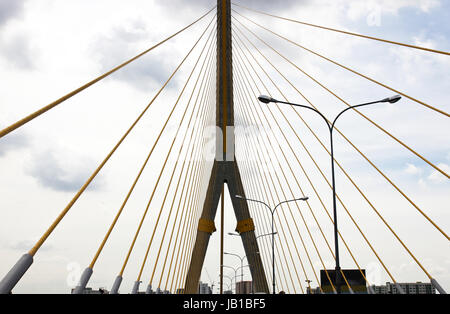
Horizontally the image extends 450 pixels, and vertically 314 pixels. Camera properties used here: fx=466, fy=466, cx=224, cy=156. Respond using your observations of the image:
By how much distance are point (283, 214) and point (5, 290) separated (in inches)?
950

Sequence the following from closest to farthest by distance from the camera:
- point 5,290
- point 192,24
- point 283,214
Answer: point 5,290 → point 192,24 → point 283,214

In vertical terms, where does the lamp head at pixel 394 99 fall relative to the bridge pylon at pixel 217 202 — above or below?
below

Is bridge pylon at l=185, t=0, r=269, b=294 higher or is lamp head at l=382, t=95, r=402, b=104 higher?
bridge pylon at l=185, t=0, r=269, b=294

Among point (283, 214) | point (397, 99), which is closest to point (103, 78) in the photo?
point (397, 99)

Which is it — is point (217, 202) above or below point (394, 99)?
above

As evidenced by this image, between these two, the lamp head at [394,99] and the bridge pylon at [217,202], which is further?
the bridge pylon at [217,202]

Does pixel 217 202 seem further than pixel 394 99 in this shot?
Yes

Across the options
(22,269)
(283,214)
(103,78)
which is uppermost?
(283,214)

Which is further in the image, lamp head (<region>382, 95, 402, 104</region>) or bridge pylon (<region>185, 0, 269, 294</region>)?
bridge pylon (<region>185, 0, 269, 294</region>)

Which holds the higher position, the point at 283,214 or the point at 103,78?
the point at 283,214

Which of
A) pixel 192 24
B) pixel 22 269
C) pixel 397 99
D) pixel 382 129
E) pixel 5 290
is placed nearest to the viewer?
pixel 5 290
